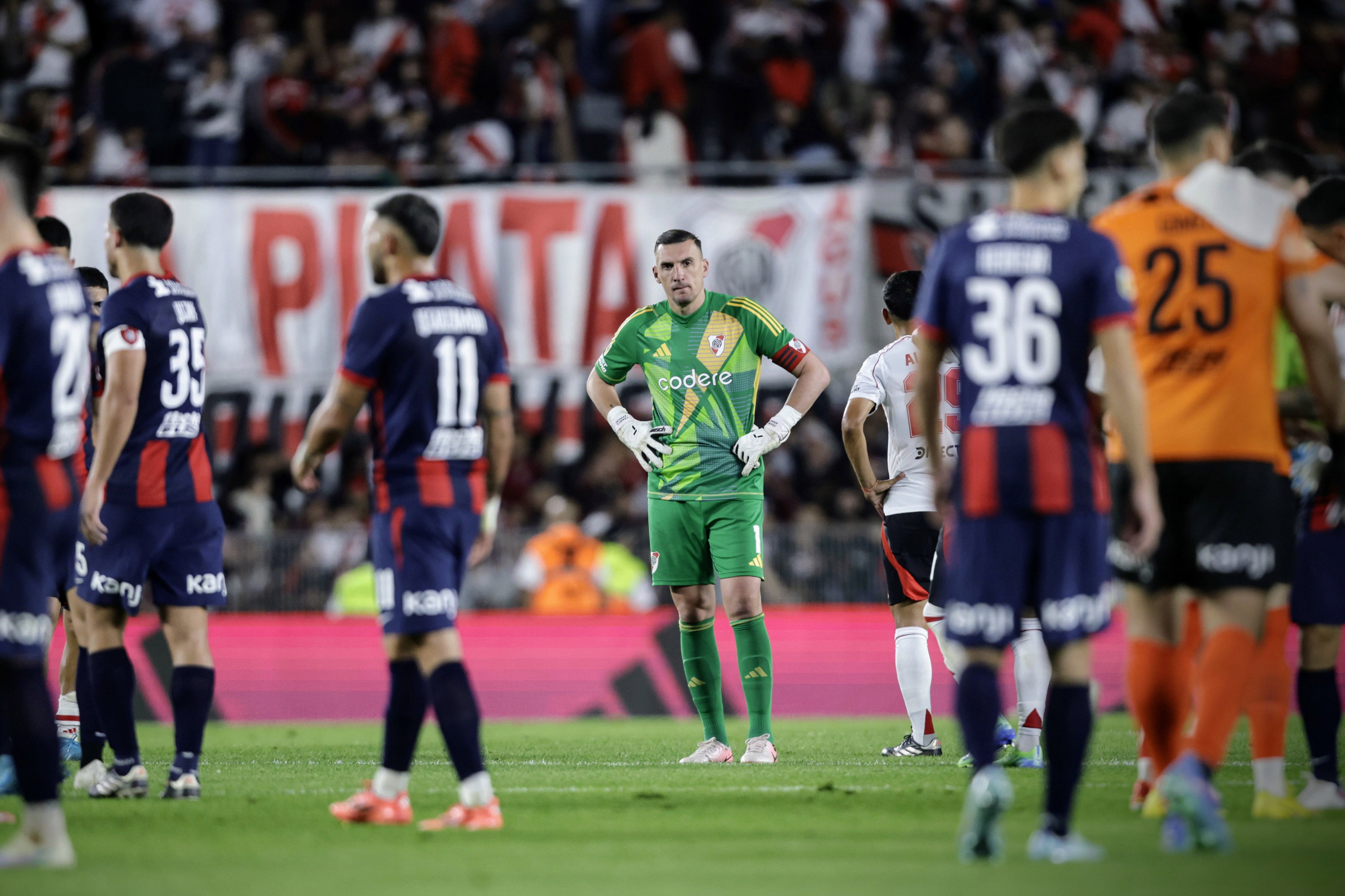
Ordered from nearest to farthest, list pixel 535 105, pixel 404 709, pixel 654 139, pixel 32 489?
1. pixel 32 489
2. pixel 404 709
3. pixel 654 139
4. pixel 535 105

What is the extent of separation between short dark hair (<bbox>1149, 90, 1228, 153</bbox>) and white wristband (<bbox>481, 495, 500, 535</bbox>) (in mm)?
2745

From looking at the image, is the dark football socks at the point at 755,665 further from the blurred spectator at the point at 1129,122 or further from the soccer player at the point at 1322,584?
the blurred spectator at the point at 1129,122

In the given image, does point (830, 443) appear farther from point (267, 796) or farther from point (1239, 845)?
point (1239, 845)

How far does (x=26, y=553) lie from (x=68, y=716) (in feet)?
13.7

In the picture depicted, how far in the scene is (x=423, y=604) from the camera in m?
5.85

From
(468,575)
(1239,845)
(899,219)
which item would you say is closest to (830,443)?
(899,219)

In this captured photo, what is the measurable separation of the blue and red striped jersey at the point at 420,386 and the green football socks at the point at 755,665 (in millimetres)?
3350

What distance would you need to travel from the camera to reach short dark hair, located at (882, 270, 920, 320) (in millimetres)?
9172

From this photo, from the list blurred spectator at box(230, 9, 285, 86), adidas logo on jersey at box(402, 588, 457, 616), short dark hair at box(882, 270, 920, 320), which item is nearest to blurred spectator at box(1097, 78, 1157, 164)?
blurred spectator at box(230, 9, 285, 86)

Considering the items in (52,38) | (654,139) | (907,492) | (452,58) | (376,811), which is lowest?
(376,811)

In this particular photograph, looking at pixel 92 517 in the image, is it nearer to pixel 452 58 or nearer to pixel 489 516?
pixel 489 516

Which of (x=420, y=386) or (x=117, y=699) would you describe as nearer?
(x=420, y=386)

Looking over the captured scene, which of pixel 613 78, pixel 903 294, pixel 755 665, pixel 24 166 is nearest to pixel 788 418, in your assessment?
pixel 903 294

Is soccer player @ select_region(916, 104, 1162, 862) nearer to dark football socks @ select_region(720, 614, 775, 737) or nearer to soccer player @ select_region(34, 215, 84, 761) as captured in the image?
dark football socks @ select_region(720, 614, 775, 737)
